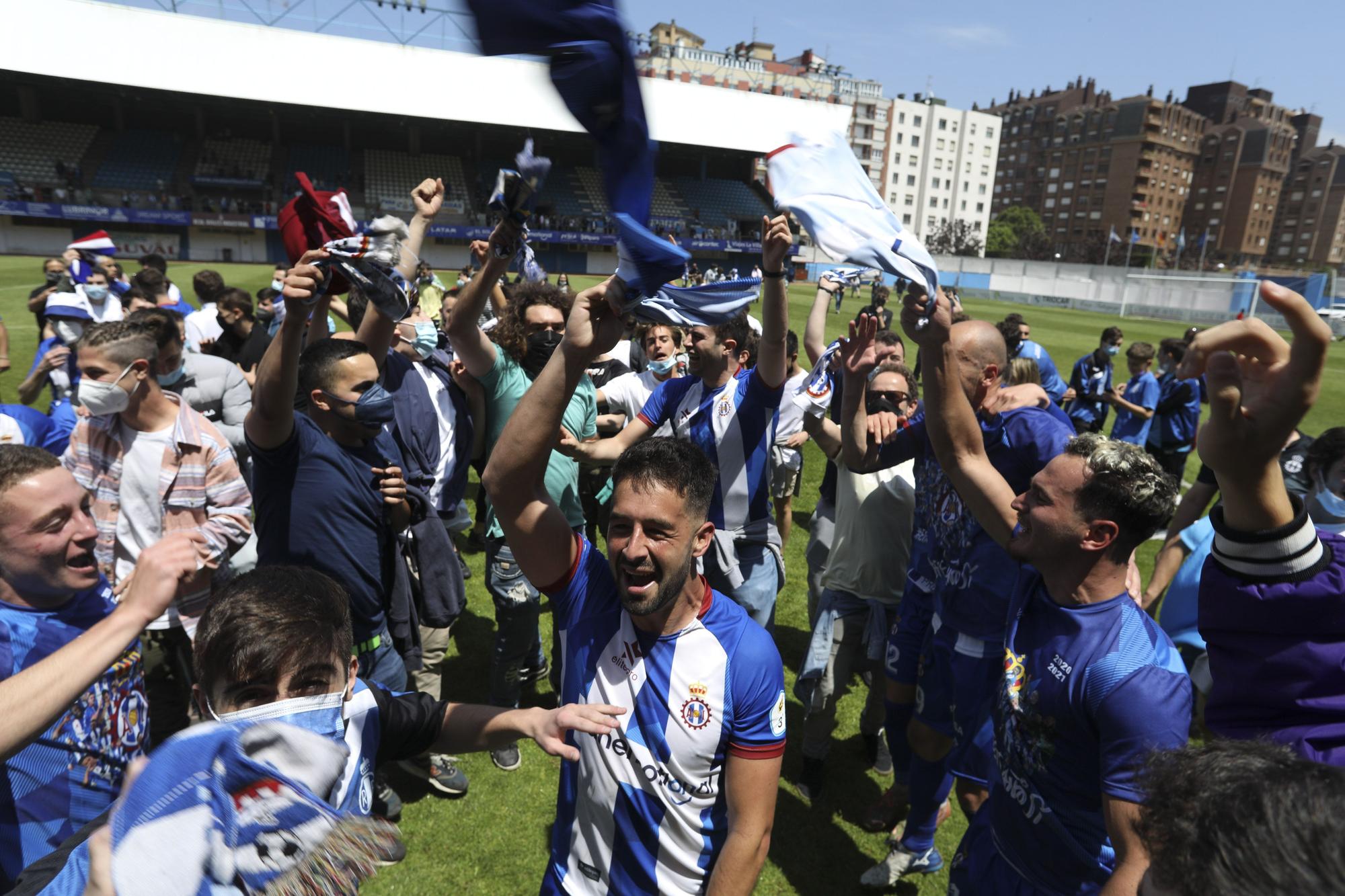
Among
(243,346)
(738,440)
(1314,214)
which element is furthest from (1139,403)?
(1314,214)

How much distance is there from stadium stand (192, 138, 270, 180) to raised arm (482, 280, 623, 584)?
4757 cm

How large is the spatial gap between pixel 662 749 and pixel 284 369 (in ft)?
6.09

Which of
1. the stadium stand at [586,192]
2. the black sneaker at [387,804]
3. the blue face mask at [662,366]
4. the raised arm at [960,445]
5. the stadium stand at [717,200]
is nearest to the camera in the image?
the raised arm at [960,445]

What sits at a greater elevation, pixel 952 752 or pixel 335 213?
Result: pixel 335 213

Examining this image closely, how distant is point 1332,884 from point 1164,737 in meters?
1.04

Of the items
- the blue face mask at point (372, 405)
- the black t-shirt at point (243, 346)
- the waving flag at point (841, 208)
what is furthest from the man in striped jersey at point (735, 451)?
the black t-shirt at point (243, 346)

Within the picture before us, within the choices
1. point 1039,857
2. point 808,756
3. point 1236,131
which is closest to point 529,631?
point 808,756

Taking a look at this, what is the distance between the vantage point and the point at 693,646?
204cm

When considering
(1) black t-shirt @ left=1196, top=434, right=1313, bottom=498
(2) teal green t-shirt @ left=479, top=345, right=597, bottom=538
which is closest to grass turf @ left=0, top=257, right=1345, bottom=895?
(2) teal green t-shirt @ left=479, top=345, right=597, bottom=538

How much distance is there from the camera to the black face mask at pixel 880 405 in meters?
4.32

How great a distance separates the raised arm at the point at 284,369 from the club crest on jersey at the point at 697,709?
5.84ft

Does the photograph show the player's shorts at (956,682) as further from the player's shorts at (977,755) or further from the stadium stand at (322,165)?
the stadium stand at (322,165)

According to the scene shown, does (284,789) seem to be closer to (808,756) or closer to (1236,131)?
(808,756)

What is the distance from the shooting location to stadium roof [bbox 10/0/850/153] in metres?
35.2
